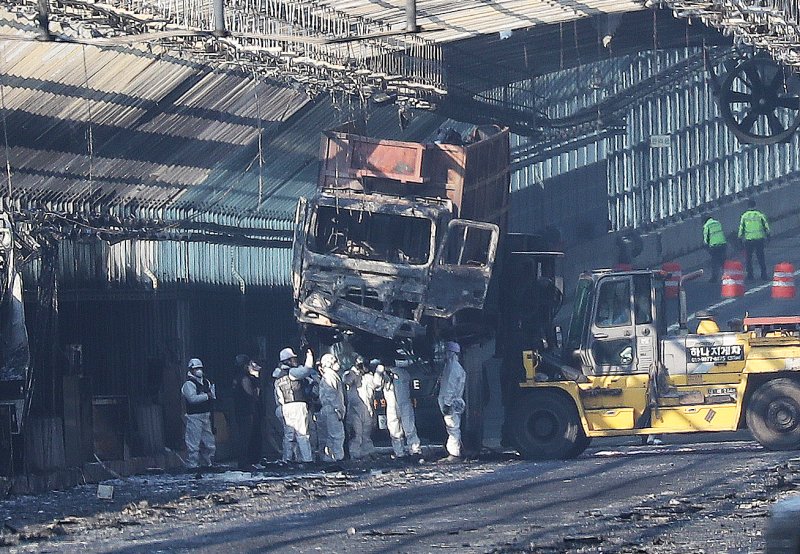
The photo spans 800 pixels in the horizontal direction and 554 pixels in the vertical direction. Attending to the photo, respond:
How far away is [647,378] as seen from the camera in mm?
22078

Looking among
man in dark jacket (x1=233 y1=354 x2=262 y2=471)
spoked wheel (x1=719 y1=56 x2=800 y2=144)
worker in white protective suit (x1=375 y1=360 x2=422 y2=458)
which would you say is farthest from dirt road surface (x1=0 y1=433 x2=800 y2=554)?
spoked wheel (x1=719 y1=56 x2=800 y2=144)

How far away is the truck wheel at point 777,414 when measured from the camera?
70.9ft

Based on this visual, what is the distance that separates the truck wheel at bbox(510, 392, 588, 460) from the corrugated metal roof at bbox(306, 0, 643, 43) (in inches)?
222

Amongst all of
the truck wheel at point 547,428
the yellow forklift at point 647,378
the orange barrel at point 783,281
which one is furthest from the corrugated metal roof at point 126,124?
the orange barrel at point 783,281

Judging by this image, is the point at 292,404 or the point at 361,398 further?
the point at 361,398

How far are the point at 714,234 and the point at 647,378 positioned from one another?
12650 mm

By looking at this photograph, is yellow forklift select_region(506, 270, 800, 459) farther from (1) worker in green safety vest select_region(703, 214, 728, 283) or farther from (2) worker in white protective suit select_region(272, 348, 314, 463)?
(1) worker in green safety vest select_region(703, 214, 728, 283)

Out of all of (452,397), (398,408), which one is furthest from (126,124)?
(452,397)

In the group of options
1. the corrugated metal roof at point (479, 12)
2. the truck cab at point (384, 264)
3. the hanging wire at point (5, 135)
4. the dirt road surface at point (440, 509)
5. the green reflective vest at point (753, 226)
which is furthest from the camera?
the green reflective vest at point (753, 226)

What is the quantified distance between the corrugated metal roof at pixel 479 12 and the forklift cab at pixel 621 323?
449 centimetres

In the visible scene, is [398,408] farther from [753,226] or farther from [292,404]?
[753,226]

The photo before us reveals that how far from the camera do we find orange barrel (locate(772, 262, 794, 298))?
31986 millimetres

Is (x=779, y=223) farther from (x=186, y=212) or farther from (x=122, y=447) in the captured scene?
(x=122, y=447)

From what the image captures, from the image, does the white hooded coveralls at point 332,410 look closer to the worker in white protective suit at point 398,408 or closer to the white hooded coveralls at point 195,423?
the worker in white protective suit at point 398,408
